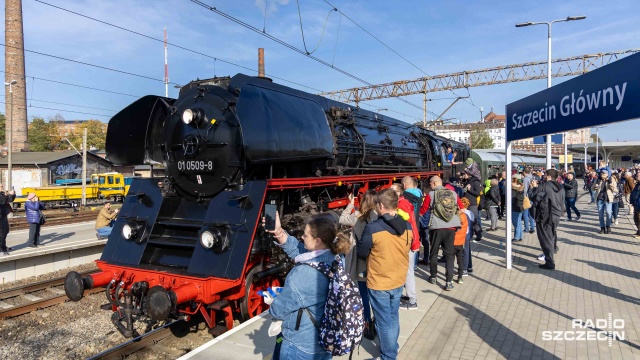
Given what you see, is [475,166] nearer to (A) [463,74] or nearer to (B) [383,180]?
(B) [383,180]

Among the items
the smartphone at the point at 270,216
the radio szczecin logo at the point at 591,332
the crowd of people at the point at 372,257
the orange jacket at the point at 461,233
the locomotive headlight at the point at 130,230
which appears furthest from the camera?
the orange jacket at the point at 461,233

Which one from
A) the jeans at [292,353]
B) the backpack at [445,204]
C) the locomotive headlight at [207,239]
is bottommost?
the jeans at [292,353]

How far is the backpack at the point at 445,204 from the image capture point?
622 centimetres

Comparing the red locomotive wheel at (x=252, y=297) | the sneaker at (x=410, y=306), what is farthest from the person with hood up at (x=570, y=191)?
the red locomotive wheel at (x=252, y=297)

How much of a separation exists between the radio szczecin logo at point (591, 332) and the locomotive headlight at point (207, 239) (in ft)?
12.9

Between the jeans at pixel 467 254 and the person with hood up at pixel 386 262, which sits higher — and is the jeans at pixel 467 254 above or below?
below

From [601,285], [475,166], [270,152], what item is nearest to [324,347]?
[270,152]

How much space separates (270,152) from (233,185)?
68cm

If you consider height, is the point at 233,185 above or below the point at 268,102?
below

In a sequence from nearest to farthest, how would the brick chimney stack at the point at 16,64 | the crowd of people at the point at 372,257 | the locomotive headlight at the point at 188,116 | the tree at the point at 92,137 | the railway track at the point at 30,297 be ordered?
the crowd of people at the point at 372,257 → the locomotive headlight at the point at 188,116 → the railway track at the point at 30,297 → the brick chimney stack at the point at 16,64 → the tree at the point at 92,137

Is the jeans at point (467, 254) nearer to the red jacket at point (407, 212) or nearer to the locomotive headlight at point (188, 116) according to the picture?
the red jacket at point (407, 212)

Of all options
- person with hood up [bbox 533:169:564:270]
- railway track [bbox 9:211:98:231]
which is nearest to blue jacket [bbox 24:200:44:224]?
railway track [bbox 9:211:98:231]

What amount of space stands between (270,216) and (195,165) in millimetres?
1796

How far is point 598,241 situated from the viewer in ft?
33.6
